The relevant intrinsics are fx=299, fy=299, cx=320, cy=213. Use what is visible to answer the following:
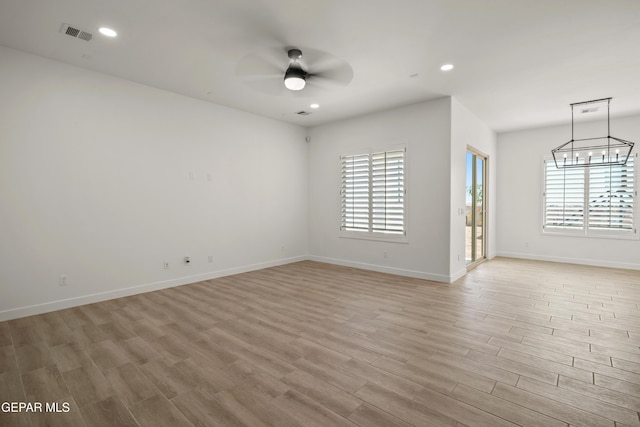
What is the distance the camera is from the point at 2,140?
10.9 feet

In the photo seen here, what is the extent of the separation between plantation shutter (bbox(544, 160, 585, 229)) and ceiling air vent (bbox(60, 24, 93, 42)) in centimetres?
820

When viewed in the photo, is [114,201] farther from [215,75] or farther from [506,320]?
[506,320]

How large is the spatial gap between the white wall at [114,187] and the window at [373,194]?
168 centimetres

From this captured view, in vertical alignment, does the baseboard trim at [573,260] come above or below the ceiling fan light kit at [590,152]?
below

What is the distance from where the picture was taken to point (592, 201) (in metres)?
6.07

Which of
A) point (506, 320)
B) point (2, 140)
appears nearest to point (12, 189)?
point (2, 140)

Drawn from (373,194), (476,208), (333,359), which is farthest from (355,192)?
(333,359)

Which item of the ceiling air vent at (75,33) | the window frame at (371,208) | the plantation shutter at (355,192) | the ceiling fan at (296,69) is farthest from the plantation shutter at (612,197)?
the ceiling air vent at (75,33)

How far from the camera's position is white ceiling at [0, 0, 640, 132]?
264cm

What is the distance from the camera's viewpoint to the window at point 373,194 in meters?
5.43

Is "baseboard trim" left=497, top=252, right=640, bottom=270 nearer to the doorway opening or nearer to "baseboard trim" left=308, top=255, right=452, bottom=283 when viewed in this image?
the doorway opening

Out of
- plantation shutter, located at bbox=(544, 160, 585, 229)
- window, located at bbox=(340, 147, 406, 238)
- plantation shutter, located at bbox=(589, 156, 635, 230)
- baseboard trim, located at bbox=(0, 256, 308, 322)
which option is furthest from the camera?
plantation shutter, located at bbox=(544, 160, 585, 229)

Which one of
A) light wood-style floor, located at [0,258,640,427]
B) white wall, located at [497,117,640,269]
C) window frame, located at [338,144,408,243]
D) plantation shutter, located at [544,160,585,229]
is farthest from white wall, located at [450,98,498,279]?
plantation shutter, located at [544,160,585,229]

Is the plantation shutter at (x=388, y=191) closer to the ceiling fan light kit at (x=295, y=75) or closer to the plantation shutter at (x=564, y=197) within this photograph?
the ceiling fan light kit at (x=295, y=75)
